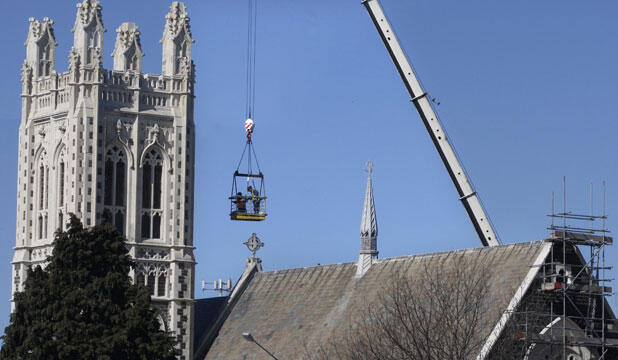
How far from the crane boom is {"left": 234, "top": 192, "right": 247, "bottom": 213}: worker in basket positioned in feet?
31.4

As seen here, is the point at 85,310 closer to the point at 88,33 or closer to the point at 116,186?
the point at 116,186

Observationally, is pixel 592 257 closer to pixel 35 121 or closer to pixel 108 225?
pixel 108 225

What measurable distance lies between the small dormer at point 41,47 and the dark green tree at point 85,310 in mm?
17653

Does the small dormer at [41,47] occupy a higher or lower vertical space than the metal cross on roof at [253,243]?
higher

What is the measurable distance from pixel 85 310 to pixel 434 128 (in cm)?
2150

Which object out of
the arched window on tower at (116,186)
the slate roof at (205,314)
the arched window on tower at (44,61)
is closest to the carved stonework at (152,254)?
the arched window on tower at (116,186)

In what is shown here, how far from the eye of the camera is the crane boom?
303 feet

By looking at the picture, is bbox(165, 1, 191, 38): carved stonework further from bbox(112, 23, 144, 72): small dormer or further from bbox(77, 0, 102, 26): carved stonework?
bbox(77, 0, 102, 26): carved stonework

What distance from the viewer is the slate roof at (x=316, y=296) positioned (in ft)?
265

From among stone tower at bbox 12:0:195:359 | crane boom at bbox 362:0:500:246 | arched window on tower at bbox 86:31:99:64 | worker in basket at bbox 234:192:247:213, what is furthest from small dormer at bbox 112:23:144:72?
crane boom at bbox 362:0:500:246

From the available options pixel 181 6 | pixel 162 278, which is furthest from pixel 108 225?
pixel 181 6

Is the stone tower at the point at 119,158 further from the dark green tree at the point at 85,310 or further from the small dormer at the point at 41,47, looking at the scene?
the dark green tree at the point at 85,310

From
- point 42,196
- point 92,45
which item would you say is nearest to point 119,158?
point 42,196

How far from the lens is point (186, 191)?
98312 millimetres
